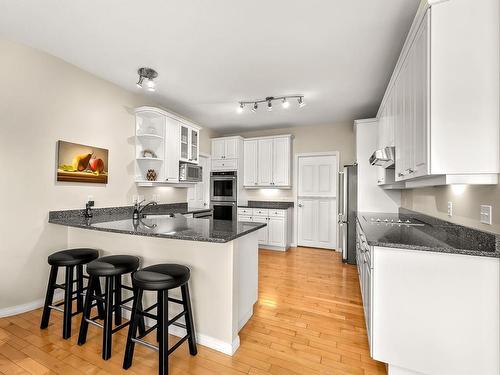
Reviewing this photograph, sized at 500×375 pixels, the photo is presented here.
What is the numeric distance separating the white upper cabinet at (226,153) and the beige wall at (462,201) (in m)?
3.51

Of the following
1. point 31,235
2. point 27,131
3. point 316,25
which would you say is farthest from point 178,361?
point 316,25

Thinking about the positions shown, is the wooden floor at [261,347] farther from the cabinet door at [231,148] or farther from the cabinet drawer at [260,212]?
the cabinet door at [231,148]

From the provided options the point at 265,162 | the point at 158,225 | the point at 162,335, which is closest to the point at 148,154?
the point at 158,225

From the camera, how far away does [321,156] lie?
5.21 meters

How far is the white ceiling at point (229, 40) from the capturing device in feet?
6.34

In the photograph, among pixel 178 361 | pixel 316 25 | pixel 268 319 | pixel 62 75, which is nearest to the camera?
pixel 178 361

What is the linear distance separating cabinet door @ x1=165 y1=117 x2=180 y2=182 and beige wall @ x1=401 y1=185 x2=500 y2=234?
11.4 feet

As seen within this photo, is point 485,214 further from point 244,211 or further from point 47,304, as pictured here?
point 244,211

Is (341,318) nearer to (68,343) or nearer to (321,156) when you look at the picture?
(68,343)

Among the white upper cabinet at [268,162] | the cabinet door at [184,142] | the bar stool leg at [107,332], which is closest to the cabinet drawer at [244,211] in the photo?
the white upper cabinet at [268,162]

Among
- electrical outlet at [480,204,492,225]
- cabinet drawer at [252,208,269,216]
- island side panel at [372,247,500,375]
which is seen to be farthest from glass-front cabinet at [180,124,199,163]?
electrical outlet at [480,204,492,225]

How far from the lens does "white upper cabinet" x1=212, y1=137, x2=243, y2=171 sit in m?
5.35

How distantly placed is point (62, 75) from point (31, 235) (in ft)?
5.88

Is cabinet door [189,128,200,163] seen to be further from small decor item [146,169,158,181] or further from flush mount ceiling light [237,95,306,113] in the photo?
flush mount ceiling light [237,95,306,113]
